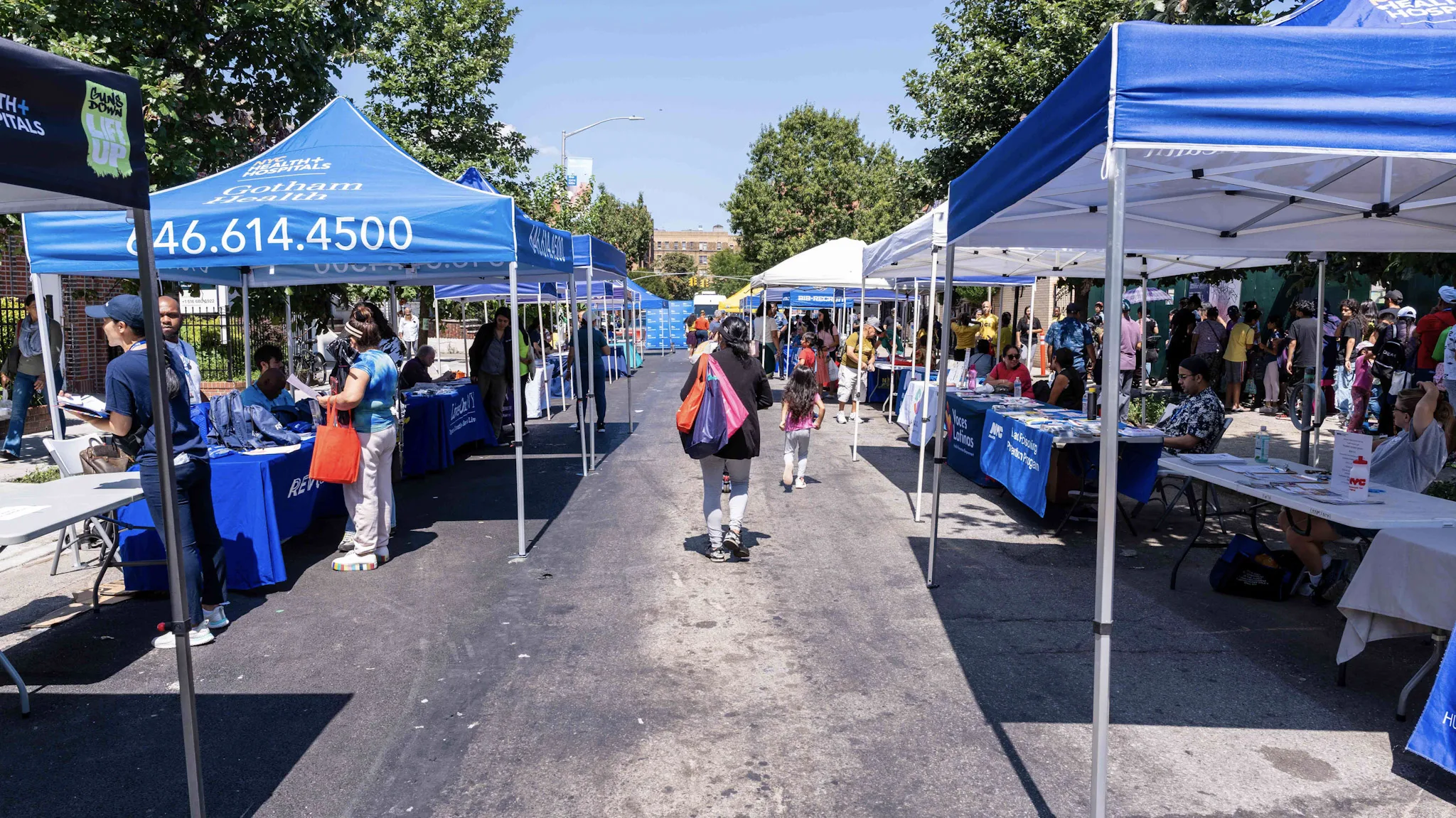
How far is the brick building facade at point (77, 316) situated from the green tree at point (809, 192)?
31.8m

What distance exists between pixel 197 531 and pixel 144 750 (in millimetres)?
1483

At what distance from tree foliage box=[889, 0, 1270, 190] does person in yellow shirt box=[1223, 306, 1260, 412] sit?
5.34 meters

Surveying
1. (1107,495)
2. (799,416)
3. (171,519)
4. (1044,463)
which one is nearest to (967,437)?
(799,416)

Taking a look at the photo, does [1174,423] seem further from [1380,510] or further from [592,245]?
[592,245]

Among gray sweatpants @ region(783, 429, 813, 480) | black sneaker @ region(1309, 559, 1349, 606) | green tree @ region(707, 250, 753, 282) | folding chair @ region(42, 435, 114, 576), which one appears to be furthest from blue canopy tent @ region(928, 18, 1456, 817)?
green tree @ region(707, 250, 753, 282)

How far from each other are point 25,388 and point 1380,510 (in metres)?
13.2

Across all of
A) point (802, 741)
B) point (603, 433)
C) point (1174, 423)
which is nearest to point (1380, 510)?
point (1174, 423)

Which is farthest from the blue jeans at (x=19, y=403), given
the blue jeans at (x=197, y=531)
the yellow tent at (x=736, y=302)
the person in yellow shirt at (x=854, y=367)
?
the yellow tent at (x=736, y=302)

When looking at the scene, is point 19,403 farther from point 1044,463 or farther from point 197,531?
point 1044,463

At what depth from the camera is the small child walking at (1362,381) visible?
11945 millimetres

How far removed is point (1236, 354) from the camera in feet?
52.1

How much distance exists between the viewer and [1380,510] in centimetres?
456

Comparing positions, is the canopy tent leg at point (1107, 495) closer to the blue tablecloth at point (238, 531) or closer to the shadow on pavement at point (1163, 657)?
the shadow on pavement at point (1163, 657)

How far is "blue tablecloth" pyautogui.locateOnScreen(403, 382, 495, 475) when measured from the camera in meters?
9.88
